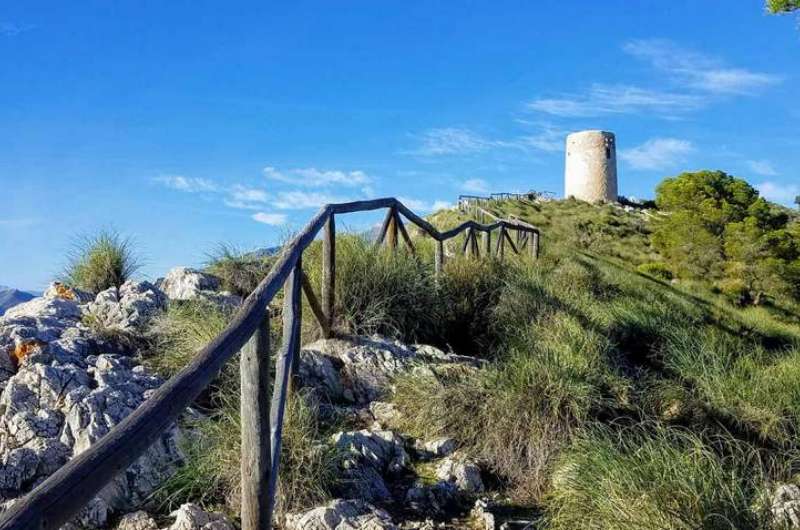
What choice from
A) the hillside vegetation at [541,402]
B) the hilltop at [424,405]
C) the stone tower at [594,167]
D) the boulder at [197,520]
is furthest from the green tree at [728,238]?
the boulder at [197,520]

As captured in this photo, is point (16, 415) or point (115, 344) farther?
point (115, 344)

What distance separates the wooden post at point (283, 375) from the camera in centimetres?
317

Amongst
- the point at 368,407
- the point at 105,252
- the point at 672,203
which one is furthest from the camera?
the point at 672,203

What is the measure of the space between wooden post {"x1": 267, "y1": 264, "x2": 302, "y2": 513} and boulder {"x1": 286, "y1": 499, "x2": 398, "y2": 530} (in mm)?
151

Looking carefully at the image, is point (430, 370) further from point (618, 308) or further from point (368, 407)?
point (618, 308)

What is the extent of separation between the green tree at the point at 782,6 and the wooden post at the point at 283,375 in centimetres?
1122

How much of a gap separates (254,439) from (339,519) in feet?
2.12

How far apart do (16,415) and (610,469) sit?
3292mm

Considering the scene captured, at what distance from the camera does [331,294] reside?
232 inches

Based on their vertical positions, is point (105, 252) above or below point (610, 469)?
above

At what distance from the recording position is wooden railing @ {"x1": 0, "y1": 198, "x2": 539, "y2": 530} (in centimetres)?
149

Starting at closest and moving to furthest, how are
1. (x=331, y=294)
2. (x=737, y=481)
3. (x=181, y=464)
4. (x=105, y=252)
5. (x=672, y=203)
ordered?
(x=737, y=481), (x=181, y=464), (x=331, y=294), (x=105, y=252), (x=672, y=203)

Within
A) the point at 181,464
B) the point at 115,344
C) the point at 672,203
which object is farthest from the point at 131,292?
the point at 672,203

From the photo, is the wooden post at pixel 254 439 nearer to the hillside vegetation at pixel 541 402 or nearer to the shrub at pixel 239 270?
the hillside vegetation at pixel 541 402
